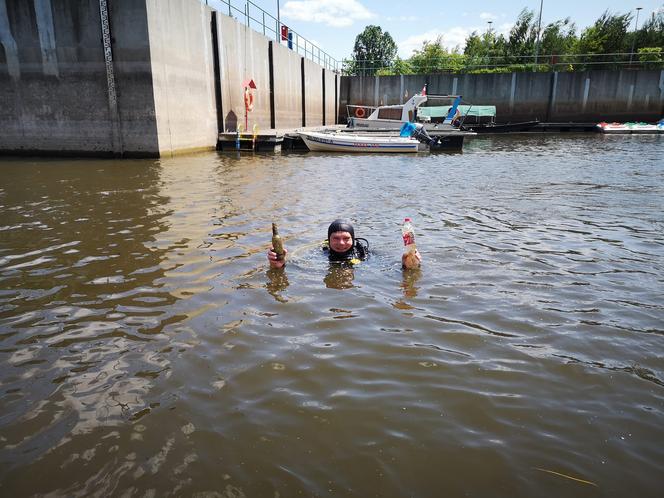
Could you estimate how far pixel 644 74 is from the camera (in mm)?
40250

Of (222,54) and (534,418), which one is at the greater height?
(222,54)

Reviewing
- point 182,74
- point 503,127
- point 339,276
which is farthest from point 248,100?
point 503,127

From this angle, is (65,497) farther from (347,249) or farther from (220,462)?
(347,249)

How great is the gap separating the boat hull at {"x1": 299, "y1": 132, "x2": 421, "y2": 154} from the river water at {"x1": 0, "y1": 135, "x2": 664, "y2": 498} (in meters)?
14.5

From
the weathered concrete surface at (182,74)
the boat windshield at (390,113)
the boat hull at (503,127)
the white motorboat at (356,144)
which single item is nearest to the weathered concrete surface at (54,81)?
the weathered concrete surface at (182,74)

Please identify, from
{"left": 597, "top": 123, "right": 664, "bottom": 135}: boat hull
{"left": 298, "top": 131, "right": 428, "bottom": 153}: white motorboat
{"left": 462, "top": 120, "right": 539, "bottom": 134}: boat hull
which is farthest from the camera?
{"left": 462, "top": 120, "right": 539, "bottom": 134}: boat hull

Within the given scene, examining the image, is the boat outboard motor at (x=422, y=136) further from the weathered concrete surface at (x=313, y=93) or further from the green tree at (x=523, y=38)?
the green tree at (x=523, y=38)

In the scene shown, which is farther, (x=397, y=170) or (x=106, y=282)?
(x=397, y=170)

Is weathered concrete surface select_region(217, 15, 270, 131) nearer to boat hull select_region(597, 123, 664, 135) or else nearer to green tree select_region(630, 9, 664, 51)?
boat hull select_region(597, 123, 664, 135)

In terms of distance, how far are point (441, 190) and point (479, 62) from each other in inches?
1754

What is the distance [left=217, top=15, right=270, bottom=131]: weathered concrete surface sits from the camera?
74.4ft

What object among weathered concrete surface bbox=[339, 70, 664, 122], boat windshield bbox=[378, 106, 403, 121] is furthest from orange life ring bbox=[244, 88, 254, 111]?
weathered concrete surface bbox=[339, 70, 664, 122]

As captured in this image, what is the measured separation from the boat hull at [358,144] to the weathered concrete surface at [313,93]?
48.4ft

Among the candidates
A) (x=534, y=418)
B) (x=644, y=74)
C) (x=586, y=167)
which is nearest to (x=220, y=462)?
(x=534, y=418)
